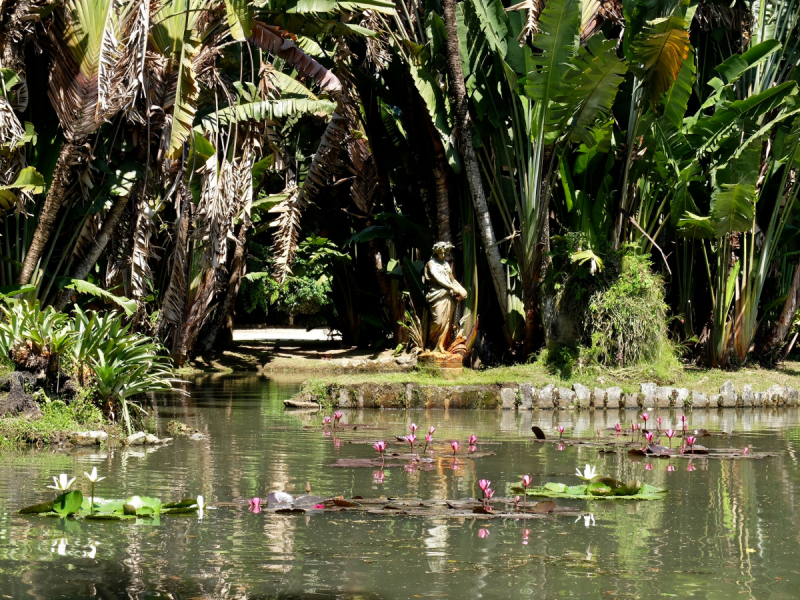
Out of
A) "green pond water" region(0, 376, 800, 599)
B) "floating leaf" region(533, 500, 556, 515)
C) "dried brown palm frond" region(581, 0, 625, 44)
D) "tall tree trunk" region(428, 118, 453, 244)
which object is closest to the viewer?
"green pond water" region(0, 376, 800, 599)

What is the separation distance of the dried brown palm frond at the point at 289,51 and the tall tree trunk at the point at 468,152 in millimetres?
1917

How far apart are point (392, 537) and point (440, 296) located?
36.0 feet

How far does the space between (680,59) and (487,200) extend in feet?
15.7

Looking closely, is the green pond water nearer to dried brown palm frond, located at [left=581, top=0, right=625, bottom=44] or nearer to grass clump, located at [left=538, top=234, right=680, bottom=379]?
grass clump, located at [left=538, top=234, right=680, bottom=379]

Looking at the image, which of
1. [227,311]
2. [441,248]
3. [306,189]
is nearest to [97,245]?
[441,248]

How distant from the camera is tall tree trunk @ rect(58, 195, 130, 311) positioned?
1340 centimetres

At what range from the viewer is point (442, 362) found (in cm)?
1662

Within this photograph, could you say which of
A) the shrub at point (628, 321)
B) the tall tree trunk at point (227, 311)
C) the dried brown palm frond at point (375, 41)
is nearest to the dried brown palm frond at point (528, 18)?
the dried brown palm frond at point (375, 41)

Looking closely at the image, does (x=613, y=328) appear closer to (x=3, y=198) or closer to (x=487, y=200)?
(x=487, y=200)

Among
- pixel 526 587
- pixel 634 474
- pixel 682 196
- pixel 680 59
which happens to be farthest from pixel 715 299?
pixel 526 587

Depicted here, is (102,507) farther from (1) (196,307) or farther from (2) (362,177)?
(2) (362,177)

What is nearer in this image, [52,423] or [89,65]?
[52,423]

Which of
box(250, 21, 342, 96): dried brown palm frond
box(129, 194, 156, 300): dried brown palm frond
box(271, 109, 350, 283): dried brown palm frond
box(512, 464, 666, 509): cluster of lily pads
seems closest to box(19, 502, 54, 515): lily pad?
box(512, 464, 666, 509): cluster of lily pads

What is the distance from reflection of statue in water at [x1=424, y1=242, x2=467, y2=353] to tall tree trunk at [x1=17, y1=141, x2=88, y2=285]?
6144mm
